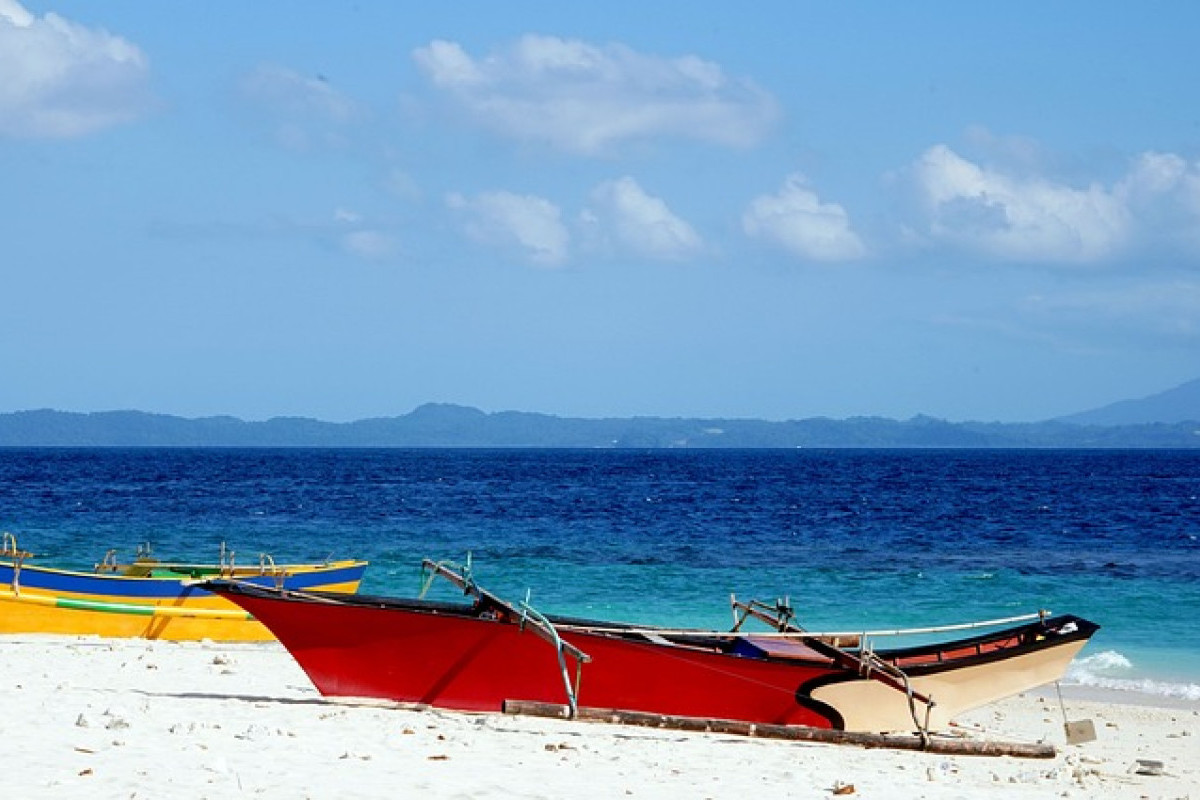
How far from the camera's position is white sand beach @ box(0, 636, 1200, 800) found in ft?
31.8

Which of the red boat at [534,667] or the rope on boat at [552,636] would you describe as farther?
the red boat at [534,667]

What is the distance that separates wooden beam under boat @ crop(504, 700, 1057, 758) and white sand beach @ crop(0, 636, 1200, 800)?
100 millimetres

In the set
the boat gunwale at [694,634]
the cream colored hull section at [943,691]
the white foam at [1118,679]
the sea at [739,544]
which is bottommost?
the white foam at [1118,679]

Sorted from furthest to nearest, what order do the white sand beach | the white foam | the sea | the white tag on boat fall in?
the sea
the white foam
the white tag on boat
the white sand beach

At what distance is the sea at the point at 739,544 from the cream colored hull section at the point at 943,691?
14.9ft

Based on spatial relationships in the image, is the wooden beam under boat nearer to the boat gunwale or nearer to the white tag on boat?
the white tag on boat

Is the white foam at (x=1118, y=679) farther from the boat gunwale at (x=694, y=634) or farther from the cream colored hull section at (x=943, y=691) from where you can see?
the cream colored hull section at (x=943, y=691)

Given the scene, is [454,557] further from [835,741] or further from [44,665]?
[835,741]

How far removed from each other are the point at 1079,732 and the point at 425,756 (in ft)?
20.5

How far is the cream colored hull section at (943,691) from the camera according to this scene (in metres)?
13.8

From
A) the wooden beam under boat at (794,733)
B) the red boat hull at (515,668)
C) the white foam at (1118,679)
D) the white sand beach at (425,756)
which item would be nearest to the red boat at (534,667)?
the red boat hull at (515,668)

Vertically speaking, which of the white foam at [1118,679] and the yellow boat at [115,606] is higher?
the yellow boat at [115,606]

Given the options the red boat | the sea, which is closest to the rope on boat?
the red boat

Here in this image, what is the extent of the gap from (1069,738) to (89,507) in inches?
1984
